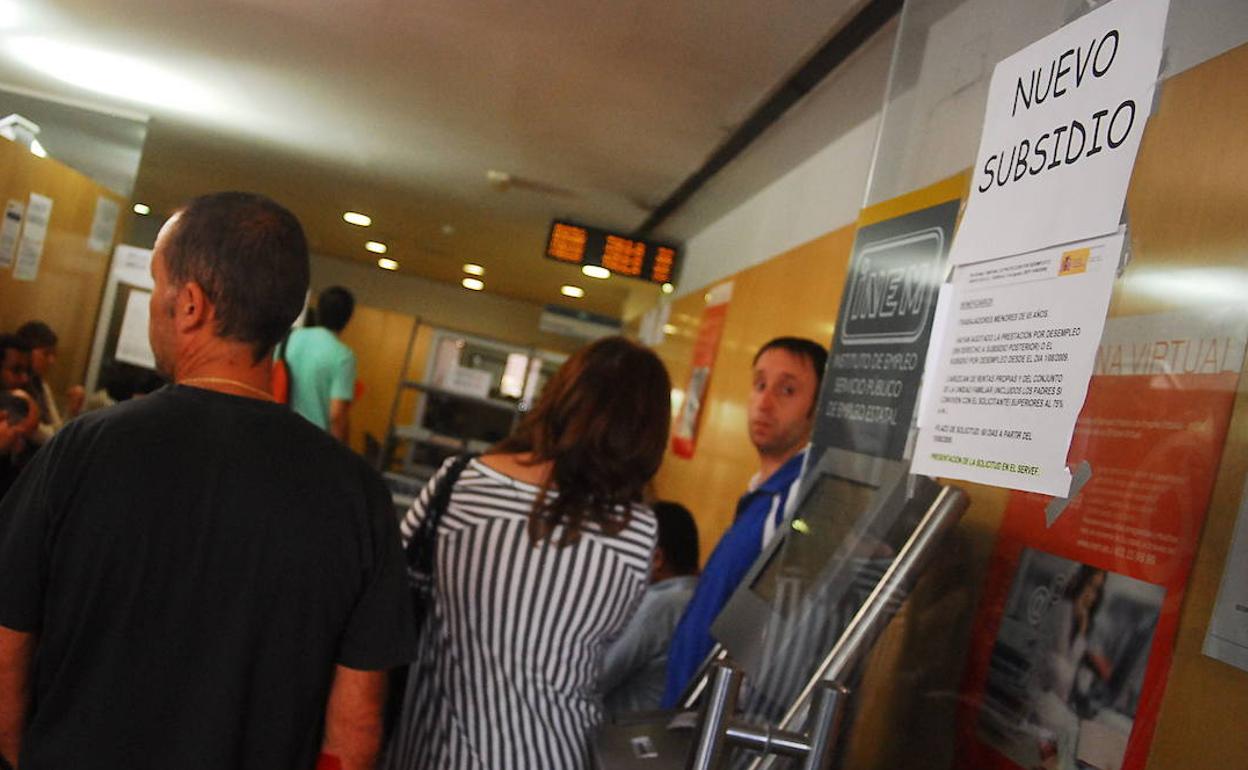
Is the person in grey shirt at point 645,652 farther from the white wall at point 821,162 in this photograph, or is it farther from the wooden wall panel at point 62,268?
the wooden wall panel at point 62,268

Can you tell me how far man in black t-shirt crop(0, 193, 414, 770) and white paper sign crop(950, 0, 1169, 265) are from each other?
830mm

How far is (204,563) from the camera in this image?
4.28 feet

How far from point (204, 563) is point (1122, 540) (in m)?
1.00

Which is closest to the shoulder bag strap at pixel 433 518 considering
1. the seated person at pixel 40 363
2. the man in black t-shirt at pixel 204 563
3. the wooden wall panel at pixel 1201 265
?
the man in black t-shirt at pixel 204 563

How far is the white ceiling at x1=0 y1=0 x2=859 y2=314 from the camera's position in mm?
3467

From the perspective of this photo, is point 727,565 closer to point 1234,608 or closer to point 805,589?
point 805,589

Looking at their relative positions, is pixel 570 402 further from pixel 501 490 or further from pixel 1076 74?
pixel 1076 74

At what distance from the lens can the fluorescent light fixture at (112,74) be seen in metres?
5.25

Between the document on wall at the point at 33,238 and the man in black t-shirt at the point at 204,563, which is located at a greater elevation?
the document on wall at the point at 33,238

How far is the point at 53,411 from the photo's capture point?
15.7ft

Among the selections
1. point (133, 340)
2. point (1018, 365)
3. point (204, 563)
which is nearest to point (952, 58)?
point (1018, 365)

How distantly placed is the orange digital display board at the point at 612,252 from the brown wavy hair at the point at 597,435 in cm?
522

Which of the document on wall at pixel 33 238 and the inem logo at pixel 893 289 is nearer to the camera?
the inem logo at pixel 893 289

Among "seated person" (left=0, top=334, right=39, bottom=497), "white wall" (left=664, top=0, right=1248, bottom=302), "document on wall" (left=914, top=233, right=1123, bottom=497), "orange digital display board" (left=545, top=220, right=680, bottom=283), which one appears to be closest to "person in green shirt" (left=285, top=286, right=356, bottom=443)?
"seated person" (left=0, top=334, right=39, bottom=497)
